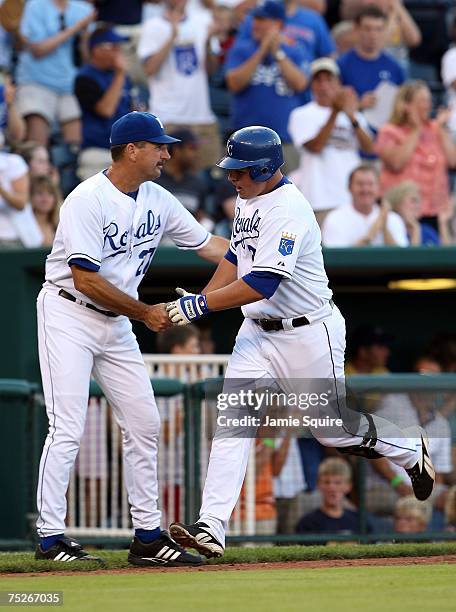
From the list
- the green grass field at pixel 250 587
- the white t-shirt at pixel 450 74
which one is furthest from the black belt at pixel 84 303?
the white t-shirt at pixel 450 74

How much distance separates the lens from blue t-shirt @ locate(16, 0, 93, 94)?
37.4ft

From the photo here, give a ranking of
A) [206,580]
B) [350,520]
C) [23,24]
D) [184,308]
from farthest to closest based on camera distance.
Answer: [23,24]
[350,520]
[184,308]
[206,580]

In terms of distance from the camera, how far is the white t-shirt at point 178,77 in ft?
37.3

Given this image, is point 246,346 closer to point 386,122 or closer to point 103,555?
point 103,555

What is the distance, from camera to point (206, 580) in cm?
537

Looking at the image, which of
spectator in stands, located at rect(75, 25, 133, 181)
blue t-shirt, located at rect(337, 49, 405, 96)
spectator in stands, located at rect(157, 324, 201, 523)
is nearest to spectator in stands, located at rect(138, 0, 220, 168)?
spectator in stands, located at rect(75, 25, 133, 181)

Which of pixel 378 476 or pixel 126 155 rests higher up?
pixel 126 155

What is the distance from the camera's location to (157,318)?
19.6 feet

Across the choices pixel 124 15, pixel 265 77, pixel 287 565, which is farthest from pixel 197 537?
pixel 124 15

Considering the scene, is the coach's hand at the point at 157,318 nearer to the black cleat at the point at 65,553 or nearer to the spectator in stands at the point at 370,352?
the black cleat at the point at 65,553

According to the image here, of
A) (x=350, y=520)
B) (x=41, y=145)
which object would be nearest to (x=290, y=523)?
(x=350, y=520)

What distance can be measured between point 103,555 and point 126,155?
2.00 m

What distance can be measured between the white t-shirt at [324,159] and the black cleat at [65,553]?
4.93m

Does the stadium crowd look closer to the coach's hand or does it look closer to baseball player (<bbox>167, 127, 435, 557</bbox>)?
baseball player (<bbox>167, 127, 435, 557</bbox>)
